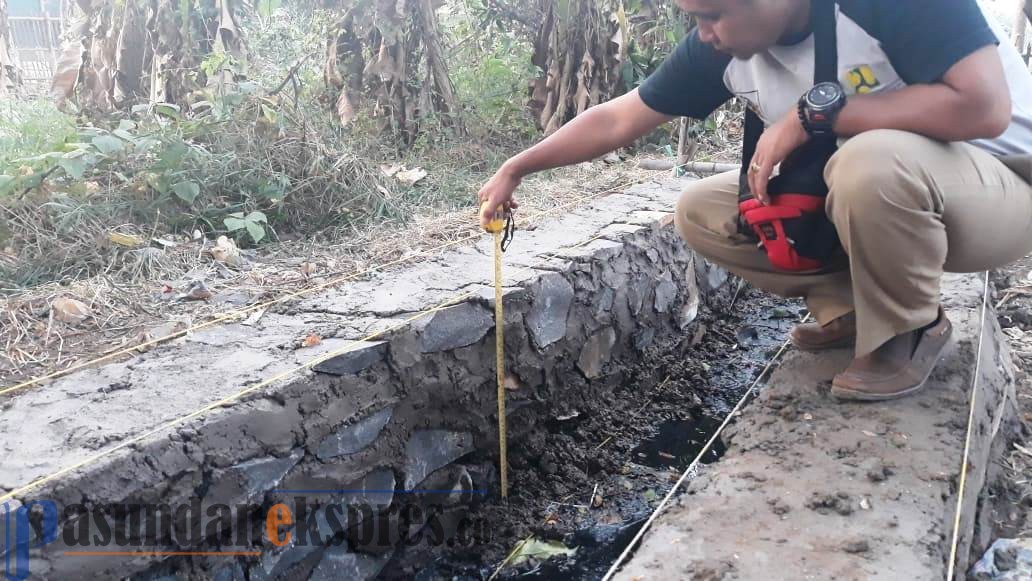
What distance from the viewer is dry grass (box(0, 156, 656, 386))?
2172mm

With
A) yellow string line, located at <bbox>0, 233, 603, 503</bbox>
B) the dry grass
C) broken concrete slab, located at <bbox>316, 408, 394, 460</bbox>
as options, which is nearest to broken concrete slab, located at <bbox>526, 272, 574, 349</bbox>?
yellow string line, located at <bbox>0, 233, 603, 503</bbox>

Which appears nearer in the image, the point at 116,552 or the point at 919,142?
the point at 116,552

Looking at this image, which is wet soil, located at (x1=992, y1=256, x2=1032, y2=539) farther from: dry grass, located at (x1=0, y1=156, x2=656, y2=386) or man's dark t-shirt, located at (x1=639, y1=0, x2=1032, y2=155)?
dry grass, located at (x1=0, y1=156, x2=656, y2=386)

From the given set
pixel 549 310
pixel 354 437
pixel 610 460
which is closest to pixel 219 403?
pixel 354 437

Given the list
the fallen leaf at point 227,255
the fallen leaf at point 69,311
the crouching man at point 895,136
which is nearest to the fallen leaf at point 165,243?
the fallen leaf at point 227,255

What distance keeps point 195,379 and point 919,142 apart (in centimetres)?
178

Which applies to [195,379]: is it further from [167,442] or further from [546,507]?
[546,507]

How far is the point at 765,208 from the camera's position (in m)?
1.98

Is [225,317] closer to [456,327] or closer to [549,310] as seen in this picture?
[456,327]

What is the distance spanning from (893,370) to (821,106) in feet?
2.34

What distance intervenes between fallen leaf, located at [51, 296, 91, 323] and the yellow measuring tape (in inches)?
47.8

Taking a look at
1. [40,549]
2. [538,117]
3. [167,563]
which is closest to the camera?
[40,549]

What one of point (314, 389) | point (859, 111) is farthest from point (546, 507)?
point (859, 111)

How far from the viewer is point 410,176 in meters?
3.92
